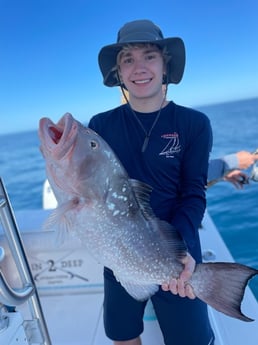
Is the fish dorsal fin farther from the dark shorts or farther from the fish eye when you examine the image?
the dark shorts

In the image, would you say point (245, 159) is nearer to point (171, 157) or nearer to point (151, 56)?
point (171, 157)

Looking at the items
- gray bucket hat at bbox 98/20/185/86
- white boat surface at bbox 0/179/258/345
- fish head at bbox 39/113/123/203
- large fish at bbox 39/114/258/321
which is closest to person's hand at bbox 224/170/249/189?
white boat surface at bbox 0/179/258/345

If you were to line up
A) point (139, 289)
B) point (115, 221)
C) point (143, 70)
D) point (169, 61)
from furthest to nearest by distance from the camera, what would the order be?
point (169, 61)
point (143, 70)
point (139, 289)
point (115, 221)

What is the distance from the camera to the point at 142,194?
4.40 feet

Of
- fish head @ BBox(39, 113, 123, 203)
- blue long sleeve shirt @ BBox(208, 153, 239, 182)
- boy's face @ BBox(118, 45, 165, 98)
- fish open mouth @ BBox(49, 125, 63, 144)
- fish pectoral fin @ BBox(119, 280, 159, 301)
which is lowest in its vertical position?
blue long sleeve shirt @ BBox(208, 153, 239, 182)

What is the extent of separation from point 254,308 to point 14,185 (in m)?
15.3

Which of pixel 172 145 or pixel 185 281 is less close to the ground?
pixel 172 145

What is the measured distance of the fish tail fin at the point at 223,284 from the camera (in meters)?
1.30

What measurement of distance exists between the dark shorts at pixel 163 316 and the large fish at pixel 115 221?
0.26 meters

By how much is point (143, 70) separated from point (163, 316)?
3.82ft

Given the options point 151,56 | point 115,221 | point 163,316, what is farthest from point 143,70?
point 163,316

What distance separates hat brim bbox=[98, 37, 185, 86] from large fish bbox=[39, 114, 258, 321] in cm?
61

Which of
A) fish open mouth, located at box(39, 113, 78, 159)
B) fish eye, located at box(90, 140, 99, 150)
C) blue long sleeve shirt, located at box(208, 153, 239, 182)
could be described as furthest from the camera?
blue long sleeve shirt, located at box(208, 153, 239, 182)

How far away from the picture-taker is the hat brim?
5.24ft
